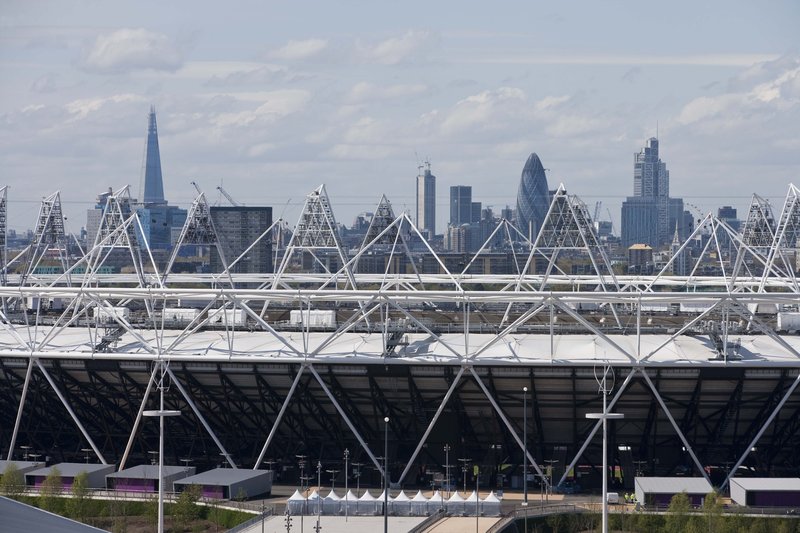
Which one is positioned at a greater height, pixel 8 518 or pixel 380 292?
pixel 380 292

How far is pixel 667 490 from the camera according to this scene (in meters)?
75.2

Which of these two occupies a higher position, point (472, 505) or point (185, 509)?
point (472, 505)

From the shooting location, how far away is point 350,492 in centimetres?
7719

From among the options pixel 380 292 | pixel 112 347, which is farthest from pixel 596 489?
pixel 112 347

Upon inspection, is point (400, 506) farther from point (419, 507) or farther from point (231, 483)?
point (231, 483)

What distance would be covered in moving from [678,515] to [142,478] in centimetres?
2792

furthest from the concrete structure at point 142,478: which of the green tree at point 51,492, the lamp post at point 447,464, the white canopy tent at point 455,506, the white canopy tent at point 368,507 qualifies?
the white canopy tent at point 455,506

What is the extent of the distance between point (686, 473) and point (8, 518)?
44672mm

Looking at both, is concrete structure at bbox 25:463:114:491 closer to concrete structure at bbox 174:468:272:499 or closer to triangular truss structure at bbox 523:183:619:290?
concrete structure at bbox 174:468:272:499

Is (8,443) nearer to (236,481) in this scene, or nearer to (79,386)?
(79,386)

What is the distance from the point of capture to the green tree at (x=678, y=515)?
70125mm

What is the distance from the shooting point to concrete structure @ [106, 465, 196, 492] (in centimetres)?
7975

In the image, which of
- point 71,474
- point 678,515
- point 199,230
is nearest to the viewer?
point 678,515

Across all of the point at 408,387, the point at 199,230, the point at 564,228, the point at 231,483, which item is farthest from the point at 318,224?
the point at 231,483
